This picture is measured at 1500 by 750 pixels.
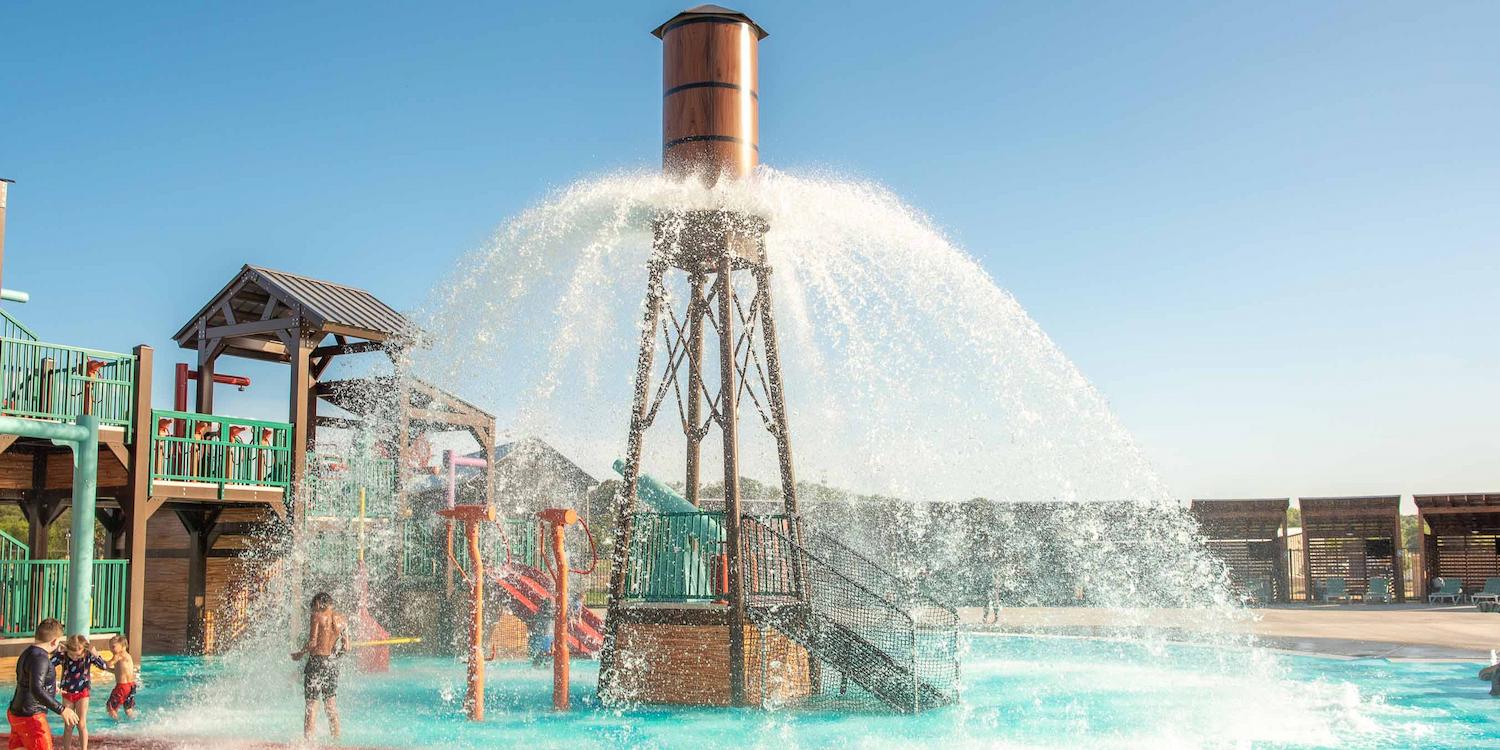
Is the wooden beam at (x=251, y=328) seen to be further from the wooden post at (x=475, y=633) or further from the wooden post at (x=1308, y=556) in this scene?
the wooden post at (x=1308, y=556)

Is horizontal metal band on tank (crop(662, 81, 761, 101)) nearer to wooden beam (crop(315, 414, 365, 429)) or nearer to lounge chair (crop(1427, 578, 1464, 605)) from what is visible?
wooden beam (crop(315, 414, 365, 429))

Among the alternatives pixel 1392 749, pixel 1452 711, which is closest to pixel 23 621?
pixel 1392 749

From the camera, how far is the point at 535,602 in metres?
20.5

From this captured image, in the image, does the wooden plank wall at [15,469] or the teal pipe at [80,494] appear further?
the wooden plank wall at [15,469]

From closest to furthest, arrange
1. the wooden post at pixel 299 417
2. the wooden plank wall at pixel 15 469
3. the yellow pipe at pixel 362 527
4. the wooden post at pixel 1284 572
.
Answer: the yellow pipe at pixel 362 527, the wooden plank wall at pixel 15 469, the wooden post at pixel 299 417, the wooden post at pixel 1284 572

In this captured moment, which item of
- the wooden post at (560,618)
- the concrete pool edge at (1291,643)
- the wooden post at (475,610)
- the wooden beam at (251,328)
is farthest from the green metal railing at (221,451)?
the concrete pool edge at (1291,643)

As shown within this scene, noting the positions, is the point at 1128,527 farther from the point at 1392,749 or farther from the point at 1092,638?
the point at 1392,749

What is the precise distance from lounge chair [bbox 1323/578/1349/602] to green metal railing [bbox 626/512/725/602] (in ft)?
85.8

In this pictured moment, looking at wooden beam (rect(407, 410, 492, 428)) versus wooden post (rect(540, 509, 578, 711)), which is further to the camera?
wooden beam (rect(407, 410, 492, 428))

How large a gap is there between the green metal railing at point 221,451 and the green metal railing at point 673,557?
9.36 m

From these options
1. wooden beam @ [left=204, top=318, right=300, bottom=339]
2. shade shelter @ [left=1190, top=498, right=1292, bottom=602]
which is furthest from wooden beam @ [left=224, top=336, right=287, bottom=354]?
shade shelter @ [left=1190, top=498, right=1292, bottom=602]

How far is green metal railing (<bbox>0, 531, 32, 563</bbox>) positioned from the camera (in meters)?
17.2

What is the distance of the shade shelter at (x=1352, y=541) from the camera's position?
114 feet

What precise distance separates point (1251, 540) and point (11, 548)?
103 ft
